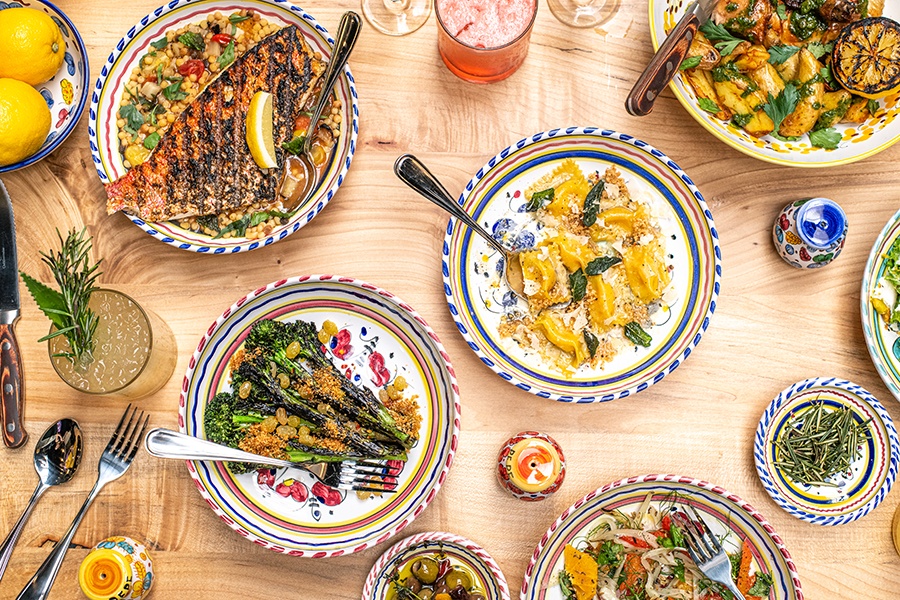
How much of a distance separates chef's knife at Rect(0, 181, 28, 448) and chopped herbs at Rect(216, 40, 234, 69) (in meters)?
0.89

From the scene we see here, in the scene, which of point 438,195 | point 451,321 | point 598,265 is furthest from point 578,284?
point 438,195

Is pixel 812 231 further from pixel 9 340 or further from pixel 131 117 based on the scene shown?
pixel 9 340

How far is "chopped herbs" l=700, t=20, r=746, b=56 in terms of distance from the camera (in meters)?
2.38

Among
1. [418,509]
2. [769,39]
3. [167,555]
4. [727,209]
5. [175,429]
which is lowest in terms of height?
[167,555]

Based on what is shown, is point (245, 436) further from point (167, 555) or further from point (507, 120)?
point (507, 120)

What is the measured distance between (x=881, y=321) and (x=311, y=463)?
212cm

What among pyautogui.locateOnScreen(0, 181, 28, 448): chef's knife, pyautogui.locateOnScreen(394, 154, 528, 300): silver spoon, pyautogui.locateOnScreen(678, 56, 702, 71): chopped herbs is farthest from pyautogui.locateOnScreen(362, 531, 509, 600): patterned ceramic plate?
pyautogui.locateOnScreen(678, 56, 702, 71): chopped herbs

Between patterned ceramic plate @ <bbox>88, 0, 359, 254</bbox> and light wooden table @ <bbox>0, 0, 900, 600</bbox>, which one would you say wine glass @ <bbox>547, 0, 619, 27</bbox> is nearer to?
light wooden table @ <bbox>0, 0, 900, 600</bbox>

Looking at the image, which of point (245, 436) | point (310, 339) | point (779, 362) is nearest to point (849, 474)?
point (779, 362)

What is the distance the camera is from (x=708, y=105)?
2393 mm

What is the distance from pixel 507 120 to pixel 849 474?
1793 millimetres

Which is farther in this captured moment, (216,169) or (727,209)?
(727,209)

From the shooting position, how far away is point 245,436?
2350 millimetres

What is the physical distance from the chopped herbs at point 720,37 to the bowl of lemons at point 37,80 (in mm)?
2171
